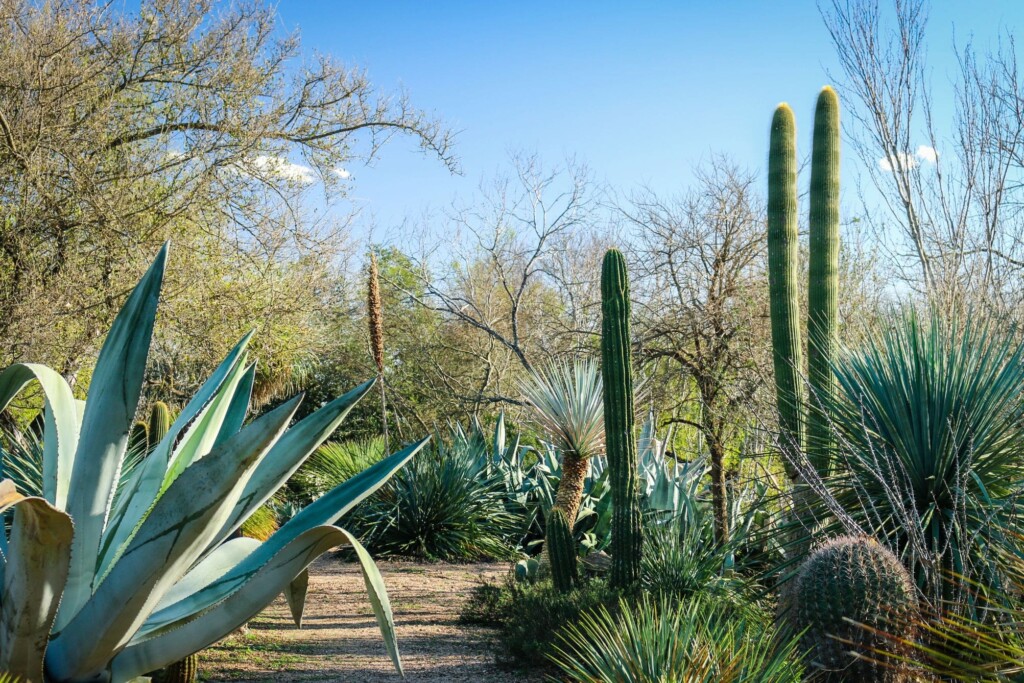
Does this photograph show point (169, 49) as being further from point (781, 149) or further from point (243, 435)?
point (243, 435)

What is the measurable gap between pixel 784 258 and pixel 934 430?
2.96 meters

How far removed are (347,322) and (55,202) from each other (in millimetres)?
13007

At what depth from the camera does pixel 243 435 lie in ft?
8.14

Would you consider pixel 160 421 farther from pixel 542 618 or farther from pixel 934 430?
pixel 934 430

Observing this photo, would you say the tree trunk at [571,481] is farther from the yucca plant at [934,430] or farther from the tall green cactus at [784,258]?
the yucca plant at [934,430]

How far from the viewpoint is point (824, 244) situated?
7.69 m

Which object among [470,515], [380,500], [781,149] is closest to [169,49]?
[380,500]

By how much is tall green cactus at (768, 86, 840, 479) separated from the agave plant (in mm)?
4862

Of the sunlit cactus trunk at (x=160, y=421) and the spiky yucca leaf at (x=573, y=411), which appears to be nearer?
the spiky yucca leaf at (x=573, y=411)

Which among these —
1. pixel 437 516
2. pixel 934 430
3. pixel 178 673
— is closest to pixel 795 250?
A: pixel 934 430

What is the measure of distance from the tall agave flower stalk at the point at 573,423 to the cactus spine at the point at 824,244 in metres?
1.94

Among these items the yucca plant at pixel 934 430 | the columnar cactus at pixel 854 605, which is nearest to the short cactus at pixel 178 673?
the columnar cactus at pixel 854 605

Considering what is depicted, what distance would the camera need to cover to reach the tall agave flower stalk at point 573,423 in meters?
7.95

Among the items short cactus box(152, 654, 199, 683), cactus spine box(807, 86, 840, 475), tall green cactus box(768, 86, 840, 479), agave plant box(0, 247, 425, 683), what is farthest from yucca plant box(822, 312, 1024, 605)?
short cactus box(152, 654, 199, 683)
